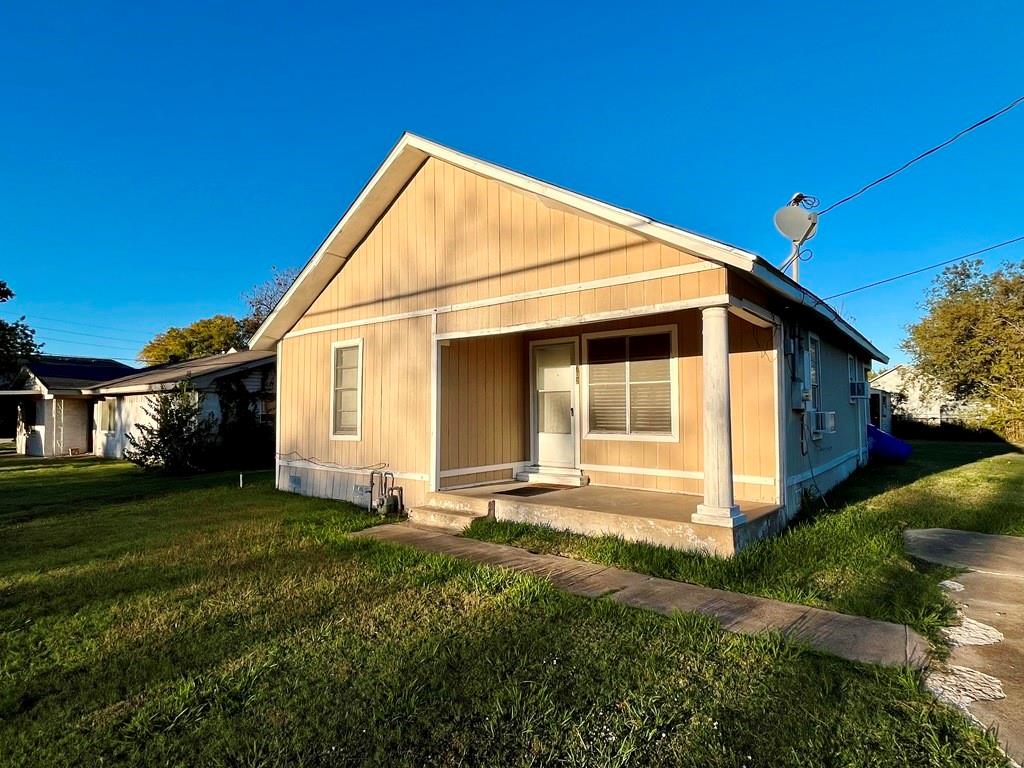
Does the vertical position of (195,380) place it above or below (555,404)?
above

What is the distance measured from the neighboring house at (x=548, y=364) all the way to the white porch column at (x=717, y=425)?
18mm

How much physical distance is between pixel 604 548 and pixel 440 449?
2.90 metres

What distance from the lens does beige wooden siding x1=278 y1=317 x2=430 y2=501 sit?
7.57 m

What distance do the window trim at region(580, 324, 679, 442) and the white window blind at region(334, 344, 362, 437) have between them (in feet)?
11.4

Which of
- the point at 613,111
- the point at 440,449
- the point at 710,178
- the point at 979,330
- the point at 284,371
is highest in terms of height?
the point at 613,111

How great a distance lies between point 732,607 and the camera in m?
3.77

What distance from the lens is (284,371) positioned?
32.7ft

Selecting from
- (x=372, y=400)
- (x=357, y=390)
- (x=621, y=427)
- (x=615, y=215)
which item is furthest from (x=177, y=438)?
(x=615, y=215)

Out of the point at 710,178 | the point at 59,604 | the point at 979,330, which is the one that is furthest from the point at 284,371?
the point at 979,330

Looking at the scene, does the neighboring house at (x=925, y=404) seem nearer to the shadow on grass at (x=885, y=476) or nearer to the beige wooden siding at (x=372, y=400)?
the shadow on grass at (x=885, y=476)

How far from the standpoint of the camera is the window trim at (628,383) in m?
7.04

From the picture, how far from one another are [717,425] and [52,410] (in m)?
23.3

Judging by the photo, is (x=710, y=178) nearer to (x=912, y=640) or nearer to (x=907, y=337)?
(x=912, y=640)

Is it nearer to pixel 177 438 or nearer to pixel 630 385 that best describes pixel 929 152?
pixel 630 385
